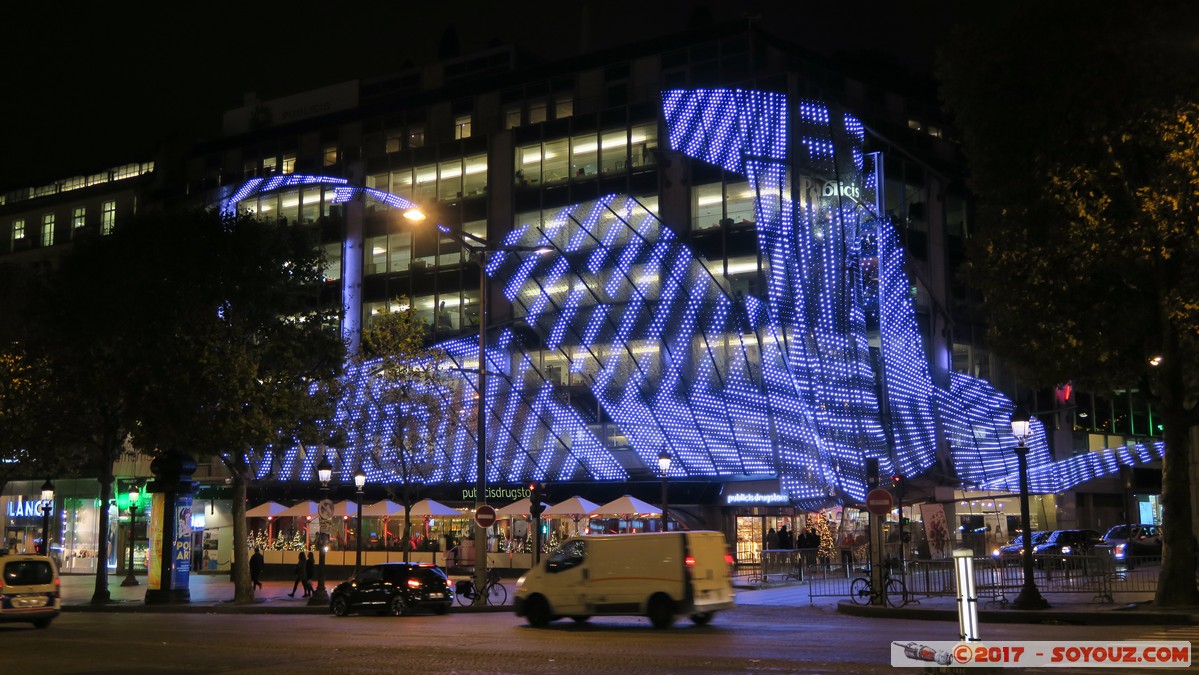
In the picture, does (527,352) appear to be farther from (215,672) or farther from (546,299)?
(215,672)

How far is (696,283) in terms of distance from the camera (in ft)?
159

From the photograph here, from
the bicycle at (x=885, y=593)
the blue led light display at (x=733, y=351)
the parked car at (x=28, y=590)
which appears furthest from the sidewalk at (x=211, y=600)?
the bicycle at (x=885, y=593)

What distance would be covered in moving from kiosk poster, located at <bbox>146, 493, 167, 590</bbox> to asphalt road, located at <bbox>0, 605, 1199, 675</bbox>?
1045 centimetres

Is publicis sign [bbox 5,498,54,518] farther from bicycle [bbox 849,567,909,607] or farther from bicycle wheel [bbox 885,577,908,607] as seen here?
bicycle wheel [bbox 885,577,908,607]

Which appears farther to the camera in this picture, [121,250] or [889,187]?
[889,187]

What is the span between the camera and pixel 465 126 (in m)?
64.7

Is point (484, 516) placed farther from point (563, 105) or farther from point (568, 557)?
point (563, 105)

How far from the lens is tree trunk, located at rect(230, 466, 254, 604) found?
118 feet

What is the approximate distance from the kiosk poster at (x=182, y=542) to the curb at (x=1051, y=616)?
865 inches

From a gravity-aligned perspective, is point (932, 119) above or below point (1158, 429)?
above

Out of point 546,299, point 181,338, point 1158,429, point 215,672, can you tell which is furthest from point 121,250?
point 1158,429

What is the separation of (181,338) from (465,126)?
31098 mm

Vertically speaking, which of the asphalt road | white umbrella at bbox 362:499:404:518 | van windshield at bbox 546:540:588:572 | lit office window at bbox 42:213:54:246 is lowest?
the asphalt road

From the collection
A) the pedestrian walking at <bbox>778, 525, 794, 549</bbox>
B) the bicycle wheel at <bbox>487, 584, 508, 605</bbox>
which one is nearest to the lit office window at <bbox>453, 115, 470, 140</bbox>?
the pedestrian walking at <bbox>778, 525, 794, 549</bbox>
